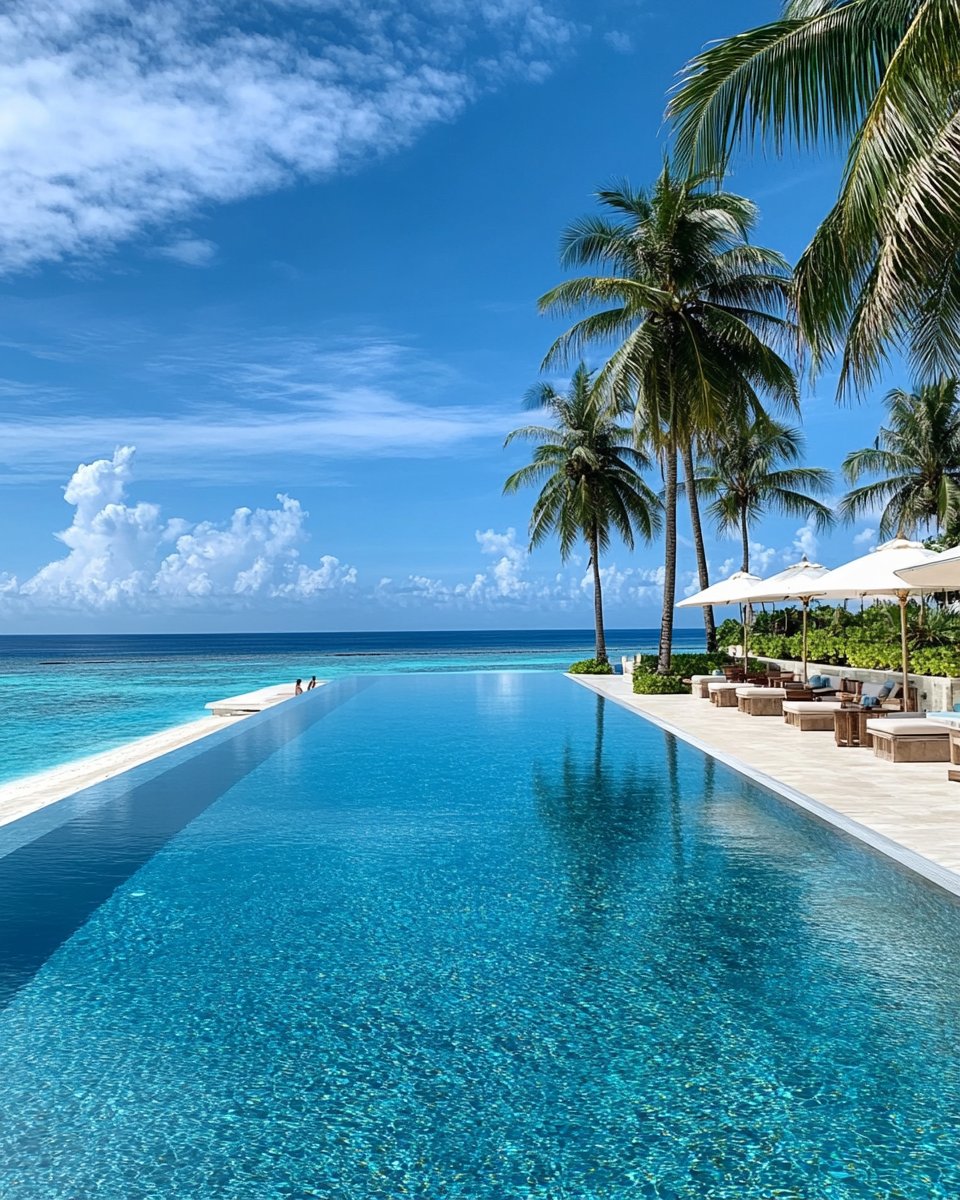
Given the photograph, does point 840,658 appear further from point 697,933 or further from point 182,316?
point 182,316

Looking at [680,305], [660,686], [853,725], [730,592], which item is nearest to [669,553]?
[730,592]

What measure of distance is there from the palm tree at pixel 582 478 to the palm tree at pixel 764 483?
13.3ft

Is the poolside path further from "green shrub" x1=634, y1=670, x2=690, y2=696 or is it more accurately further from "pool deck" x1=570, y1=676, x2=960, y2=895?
"green shrub" x1=634, y1=670, x2=690, y2=696

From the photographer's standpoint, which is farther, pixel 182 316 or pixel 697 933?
pixel 182 316

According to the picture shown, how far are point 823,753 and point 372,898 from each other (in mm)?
6679

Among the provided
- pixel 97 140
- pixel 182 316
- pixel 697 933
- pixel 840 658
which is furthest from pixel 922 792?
pixel 182 316

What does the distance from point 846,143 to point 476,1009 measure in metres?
7.75

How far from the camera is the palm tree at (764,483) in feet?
102

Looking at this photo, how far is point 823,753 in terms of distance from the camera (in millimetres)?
10805

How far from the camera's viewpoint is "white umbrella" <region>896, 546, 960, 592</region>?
8445 mm

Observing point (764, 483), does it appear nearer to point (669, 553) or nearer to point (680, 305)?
point (669, 553)

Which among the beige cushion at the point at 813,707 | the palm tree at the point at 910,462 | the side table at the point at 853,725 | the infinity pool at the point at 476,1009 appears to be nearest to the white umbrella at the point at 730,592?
the beige cushion at the point at 813,707

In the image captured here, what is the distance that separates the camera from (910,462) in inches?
1325

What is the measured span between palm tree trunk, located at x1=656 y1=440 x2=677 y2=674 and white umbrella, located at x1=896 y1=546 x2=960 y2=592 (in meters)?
10.0
